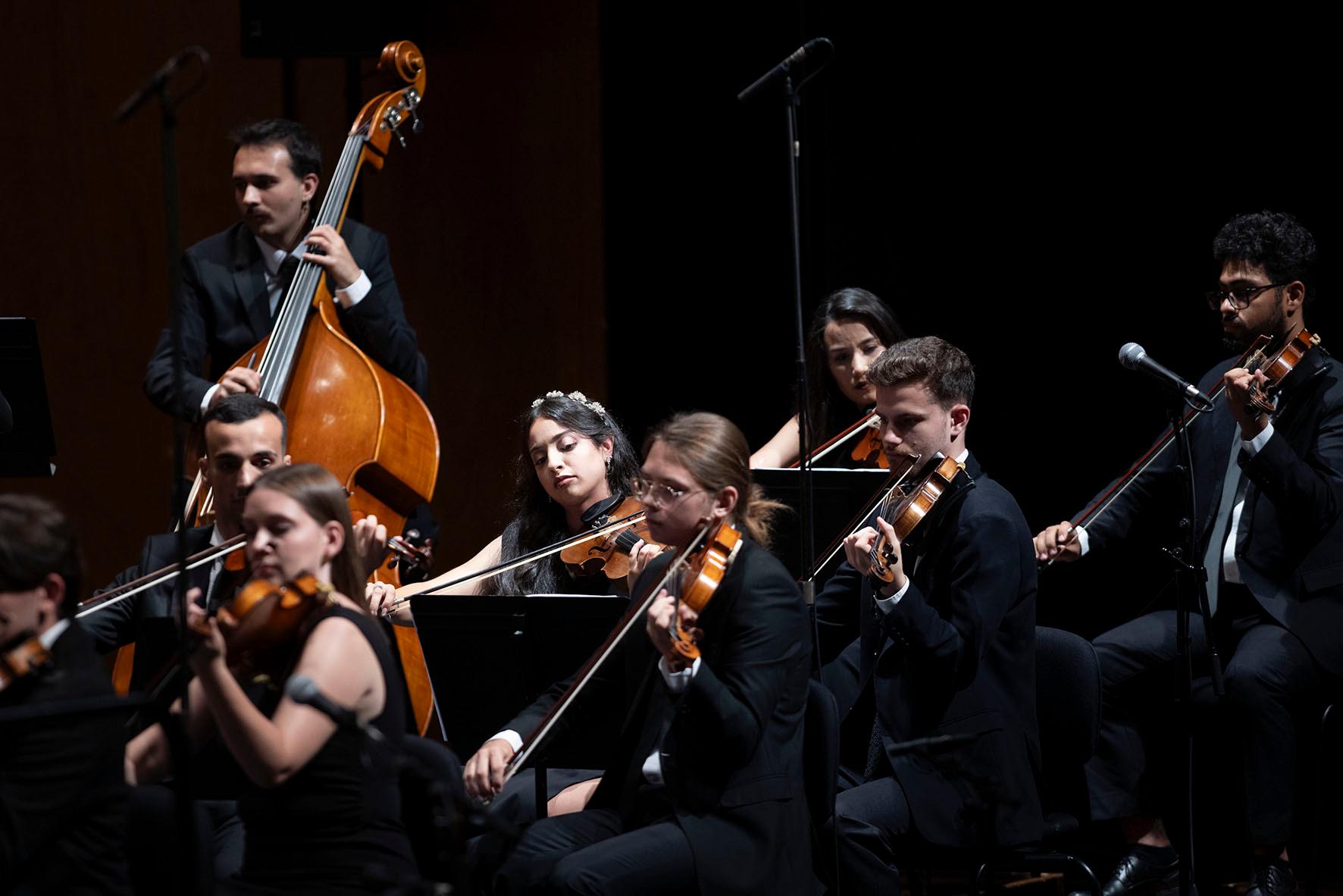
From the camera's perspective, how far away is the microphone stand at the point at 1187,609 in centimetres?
313

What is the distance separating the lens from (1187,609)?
127 inches

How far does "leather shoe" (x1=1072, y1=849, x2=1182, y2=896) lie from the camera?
11.7ft

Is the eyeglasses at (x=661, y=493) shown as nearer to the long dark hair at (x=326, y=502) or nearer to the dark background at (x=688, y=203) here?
the long dark hair at (x=326, y=502)

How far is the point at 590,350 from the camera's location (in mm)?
4973

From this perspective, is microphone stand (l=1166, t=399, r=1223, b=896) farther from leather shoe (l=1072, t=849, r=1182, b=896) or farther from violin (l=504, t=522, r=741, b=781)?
violin (l=504, t=522, r=741, b=781)

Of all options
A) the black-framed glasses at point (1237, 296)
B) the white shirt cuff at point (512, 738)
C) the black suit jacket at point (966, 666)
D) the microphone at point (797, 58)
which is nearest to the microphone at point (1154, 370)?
the black suit jacket at point (966, 666)

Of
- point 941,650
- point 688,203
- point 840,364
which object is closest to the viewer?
point 941,650

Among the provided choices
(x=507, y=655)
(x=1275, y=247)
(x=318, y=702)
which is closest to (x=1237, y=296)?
(x=1275, y=247)

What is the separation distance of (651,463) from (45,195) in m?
3.35

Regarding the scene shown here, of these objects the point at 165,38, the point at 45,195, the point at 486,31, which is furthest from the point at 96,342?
the point at 486,31

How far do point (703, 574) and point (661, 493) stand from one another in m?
0.26

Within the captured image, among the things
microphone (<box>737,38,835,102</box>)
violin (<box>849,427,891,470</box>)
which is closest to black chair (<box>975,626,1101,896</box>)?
violin (<box>849,427,891,470</box>)

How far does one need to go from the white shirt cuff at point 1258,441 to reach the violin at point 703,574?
1335 mm

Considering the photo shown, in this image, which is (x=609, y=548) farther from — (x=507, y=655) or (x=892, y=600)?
(x=892, y=600)
